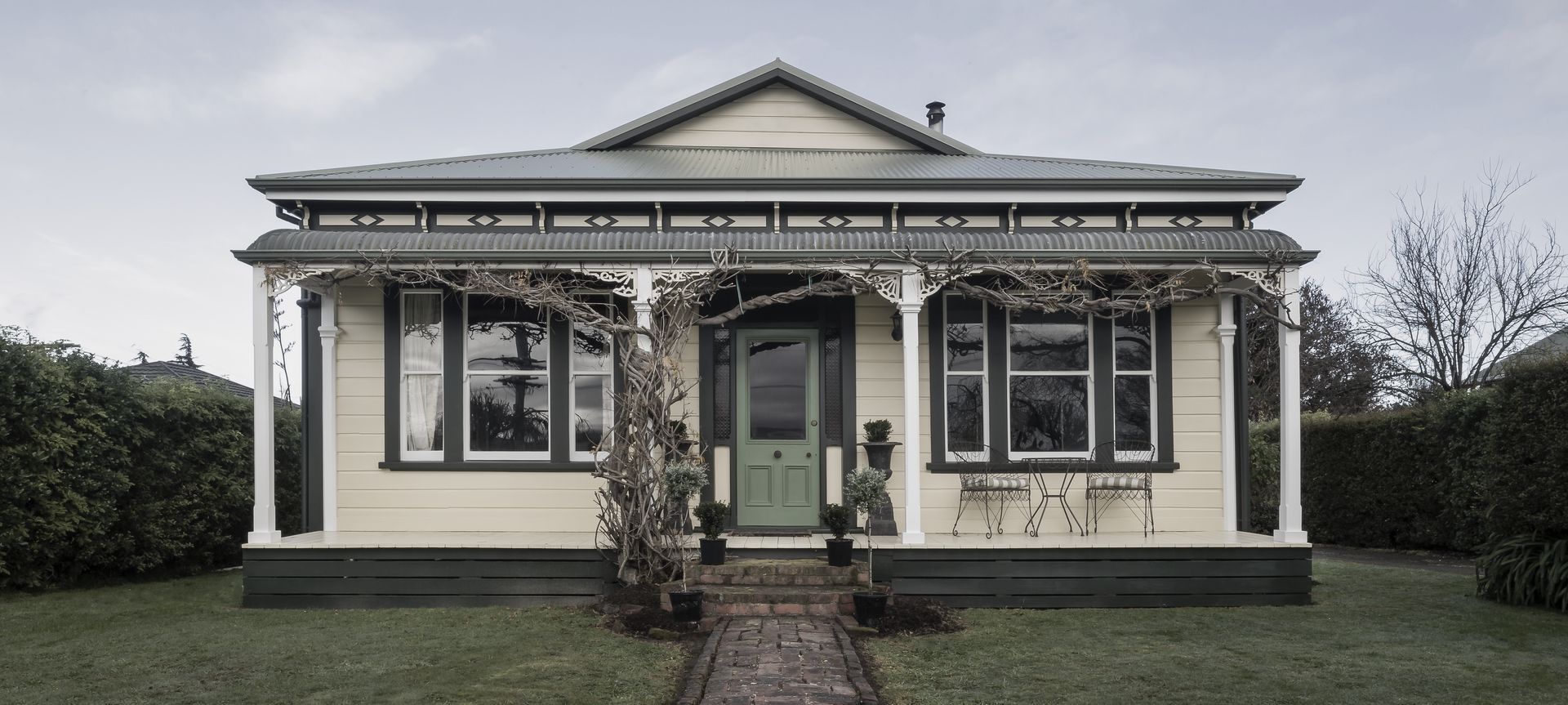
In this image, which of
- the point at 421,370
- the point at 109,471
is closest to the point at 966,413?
the point at 421,370

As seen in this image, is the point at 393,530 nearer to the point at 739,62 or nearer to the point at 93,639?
the point at 93,639

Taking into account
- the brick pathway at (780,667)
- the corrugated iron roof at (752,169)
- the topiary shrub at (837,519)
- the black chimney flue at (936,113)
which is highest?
the black chimney flue at (936,113)

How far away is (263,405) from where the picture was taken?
784 cm

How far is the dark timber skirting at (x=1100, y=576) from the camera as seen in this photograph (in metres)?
7.65

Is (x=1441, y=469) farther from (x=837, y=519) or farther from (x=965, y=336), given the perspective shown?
(x=837, y=519)

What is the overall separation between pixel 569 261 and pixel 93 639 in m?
4.29

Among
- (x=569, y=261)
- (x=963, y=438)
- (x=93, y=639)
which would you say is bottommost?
(x=93, y=639)

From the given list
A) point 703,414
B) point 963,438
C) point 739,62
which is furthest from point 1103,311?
point 739,62

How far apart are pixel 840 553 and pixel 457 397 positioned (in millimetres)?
3981

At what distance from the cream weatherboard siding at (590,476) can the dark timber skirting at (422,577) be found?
104 cm

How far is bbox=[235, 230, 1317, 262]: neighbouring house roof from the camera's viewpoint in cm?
795

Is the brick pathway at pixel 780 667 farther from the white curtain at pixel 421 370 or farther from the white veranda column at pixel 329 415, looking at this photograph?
the white veranda column at pixel 329 415

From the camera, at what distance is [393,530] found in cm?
881

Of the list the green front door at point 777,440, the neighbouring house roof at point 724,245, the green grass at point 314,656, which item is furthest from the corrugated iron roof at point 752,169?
the green grass at point 314,656
